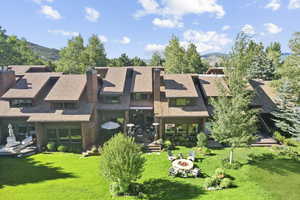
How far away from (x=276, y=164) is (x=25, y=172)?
2234 centimetres

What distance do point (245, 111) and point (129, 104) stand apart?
13.5 m

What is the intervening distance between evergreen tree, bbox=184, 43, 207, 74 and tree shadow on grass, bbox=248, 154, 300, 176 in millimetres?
35473

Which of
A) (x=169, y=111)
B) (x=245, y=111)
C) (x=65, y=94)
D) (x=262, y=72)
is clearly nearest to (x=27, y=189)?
(x=65, y=94)

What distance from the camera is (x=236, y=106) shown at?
50.8 ft

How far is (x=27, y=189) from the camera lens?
1363cm

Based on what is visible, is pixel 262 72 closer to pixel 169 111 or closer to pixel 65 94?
pixel 169 111

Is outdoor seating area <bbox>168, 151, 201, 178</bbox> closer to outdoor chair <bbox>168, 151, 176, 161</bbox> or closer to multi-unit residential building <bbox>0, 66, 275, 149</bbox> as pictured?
outdoor chair <bbox>168, 151, 176, 161</bbox>

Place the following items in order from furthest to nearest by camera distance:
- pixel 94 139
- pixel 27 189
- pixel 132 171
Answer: pixel 94 139
pixel 27 189
pixel 132 171

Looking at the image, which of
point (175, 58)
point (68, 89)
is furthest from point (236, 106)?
point (175, 58)

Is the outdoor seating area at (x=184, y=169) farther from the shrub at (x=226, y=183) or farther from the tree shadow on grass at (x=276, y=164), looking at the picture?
the tree shadow on grass at (x=276, y=164)

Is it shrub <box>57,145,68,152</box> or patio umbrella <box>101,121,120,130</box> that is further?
patio umbrella <box>101,121,120,130</box>

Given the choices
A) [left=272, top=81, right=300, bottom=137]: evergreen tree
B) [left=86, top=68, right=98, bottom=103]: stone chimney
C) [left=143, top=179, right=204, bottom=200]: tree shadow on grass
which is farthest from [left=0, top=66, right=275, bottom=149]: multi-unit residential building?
[left=143, top=179, right=204, bottom=200]: tree shadow on grass

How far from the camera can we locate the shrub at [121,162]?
1231 cm

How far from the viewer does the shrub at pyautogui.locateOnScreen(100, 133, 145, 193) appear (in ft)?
40.4
